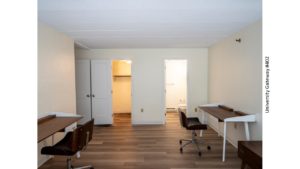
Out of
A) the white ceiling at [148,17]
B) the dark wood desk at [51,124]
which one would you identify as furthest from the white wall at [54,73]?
the white ceiling at [148,17]

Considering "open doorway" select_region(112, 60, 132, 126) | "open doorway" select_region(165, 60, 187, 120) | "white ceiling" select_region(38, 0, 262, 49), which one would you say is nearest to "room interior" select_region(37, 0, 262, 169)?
"white ceiling" select_region(38, 0, 262, 49)

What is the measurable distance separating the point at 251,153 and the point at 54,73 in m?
3.48

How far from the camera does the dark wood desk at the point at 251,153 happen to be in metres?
2.25

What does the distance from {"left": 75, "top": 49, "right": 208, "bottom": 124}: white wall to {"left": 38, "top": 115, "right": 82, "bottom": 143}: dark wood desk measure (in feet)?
9.26

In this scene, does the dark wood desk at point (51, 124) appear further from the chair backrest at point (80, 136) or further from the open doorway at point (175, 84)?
the open doorway at point (175, 84)

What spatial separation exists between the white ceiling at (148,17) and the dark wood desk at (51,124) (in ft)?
5.44

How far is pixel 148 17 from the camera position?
9.98 ft

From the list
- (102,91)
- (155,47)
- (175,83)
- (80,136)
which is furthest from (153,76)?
(80,136)

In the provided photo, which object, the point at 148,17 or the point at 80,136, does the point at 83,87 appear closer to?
the point at 80,136

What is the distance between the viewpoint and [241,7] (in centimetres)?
267

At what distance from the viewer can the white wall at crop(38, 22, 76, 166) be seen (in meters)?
3.31
